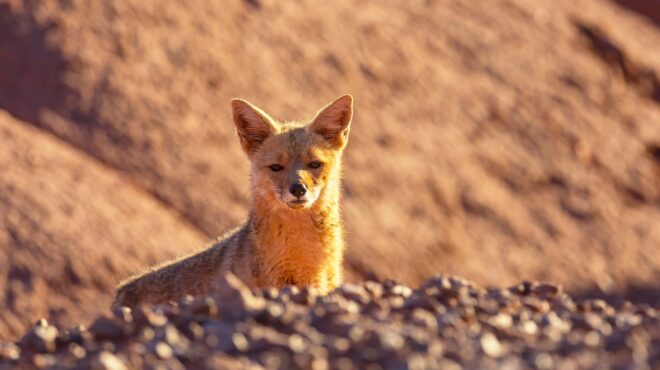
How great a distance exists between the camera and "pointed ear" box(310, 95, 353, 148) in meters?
11.4

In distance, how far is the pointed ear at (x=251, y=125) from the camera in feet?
37.0

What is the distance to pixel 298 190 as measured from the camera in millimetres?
10492

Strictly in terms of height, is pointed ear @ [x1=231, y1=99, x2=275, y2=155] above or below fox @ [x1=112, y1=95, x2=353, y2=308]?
above

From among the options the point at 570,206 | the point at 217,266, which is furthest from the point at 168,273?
the point at 570,206

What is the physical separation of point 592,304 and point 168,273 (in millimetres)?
3727

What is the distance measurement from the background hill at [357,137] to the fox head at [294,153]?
17.5 ft

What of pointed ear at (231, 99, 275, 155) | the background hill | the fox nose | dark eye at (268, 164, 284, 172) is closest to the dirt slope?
the background hill

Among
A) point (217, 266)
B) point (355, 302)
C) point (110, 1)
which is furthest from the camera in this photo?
point (110, 1)

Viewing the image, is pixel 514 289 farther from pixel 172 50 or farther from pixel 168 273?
pixel 172 50

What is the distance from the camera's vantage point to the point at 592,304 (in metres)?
8.16

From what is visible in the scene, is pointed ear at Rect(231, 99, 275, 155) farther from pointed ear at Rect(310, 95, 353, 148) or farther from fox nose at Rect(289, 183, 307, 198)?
fox nose at Rect(289, 183, 307, 198)

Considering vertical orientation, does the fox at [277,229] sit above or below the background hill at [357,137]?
below

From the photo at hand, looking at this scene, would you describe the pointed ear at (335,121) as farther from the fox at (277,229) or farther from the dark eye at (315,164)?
the dark eye at (315,164)

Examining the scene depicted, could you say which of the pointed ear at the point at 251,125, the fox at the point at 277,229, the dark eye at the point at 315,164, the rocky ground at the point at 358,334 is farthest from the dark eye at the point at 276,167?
the rocky ground at the point at 358,334
